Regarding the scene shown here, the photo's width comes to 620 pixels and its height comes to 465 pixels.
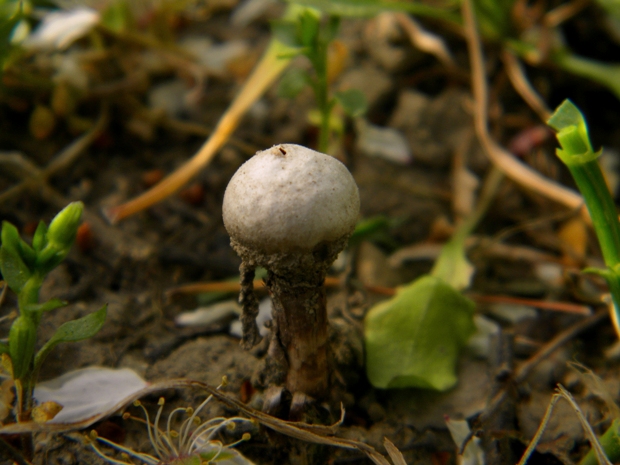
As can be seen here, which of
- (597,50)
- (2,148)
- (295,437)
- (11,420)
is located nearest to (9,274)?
(11,420)

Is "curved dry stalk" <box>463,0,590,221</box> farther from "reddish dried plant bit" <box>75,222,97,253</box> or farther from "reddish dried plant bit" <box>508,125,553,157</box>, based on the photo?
"reddish dried plant bit" <box>75,222,97,253</box>

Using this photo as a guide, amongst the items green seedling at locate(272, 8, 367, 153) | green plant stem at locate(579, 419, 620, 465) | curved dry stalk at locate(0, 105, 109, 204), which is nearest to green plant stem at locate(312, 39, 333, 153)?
green seedling at locate(272, 8, 367, 153)

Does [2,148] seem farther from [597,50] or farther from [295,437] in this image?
[597,50]

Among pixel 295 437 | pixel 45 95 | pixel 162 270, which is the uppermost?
pixel 45 95

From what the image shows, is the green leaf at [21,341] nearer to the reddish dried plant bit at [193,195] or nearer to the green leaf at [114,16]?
the reddish dried plant bit at [193,195]

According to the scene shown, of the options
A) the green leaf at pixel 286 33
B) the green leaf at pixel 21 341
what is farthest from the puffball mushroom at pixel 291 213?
the green leaf at pixel 286 33

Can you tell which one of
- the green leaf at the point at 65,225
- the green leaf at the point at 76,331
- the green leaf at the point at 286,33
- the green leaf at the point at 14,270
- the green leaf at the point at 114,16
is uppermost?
the green leaf at the point at 286,33
